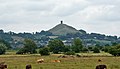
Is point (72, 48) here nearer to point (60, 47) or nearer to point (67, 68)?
point (60, 47)

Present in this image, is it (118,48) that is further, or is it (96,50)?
(96,50)

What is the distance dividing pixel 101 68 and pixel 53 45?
101 metres

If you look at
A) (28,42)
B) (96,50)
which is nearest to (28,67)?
(96,50)

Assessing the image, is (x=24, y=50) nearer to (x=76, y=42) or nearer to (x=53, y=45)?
(x=53, y=45)

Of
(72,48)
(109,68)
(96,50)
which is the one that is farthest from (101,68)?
(72,48)

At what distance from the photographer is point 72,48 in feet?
493

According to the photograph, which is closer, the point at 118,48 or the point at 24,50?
the point at 118,48

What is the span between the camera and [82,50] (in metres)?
150

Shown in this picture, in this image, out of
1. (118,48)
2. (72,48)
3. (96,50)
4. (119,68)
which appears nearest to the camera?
(119,68)

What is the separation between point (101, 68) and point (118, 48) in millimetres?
60969

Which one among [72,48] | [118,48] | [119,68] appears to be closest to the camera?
[119,68]

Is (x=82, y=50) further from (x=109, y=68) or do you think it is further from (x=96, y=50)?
(x=109, y=68)

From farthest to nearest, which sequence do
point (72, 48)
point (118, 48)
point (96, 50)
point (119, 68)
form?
1. point (72, 48)
2. point (96, 50)
3. point (118, 48)
4. point (119, 68)

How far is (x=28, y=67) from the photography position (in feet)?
157
